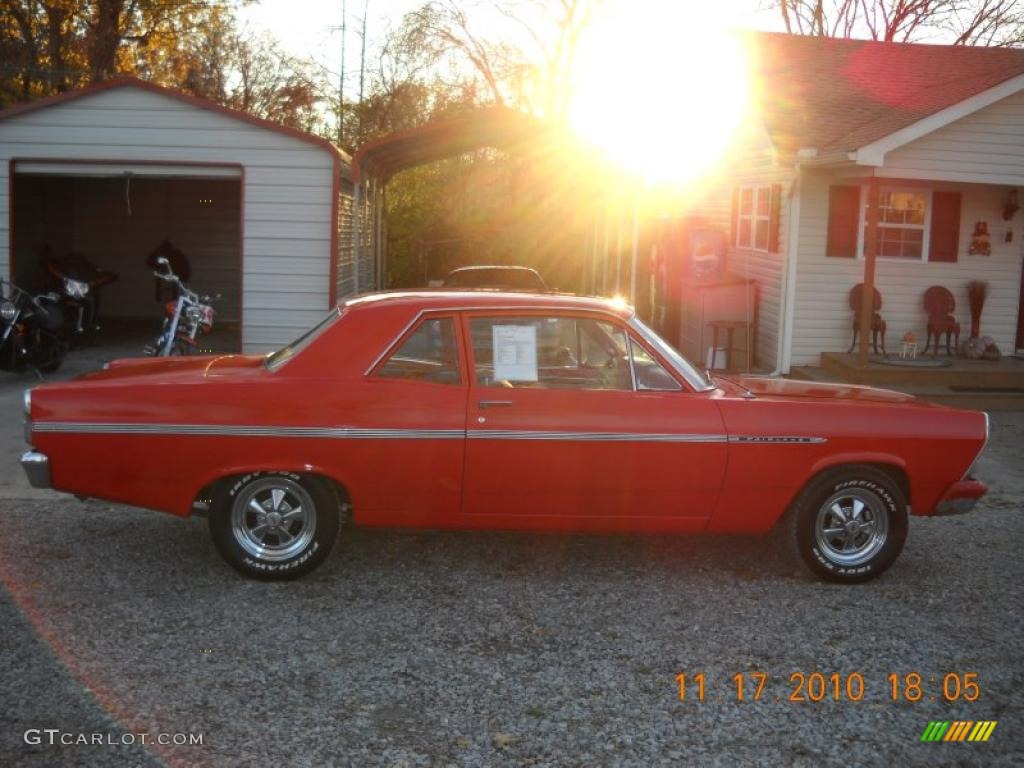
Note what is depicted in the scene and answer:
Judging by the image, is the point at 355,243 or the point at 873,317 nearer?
the point at 873,317

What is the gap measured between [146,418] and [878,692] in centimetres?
377

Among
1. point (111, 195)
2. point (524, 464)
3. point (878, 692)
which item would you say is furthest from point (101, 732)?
point (111, 195)

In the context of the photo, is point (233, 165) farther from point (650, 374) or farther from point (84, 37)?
point (84, 37)

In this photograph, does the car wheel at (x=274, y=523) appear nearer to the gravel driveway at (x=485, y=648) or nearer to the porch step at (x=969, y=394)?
the gravel driveway at (x=485, y=648)

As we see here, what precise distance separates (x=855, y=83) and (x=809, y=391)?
44.2ft

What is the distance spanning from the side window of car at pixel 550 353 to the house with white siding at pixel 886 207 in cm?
788

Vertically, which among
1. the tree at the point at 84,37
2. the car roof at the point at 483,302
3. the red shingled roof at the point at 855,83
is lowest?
the car roof at the point at 483,302

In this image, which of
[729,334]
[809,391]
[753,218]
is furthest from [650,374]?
[753,218]

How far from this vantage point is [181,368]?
657 centimetres

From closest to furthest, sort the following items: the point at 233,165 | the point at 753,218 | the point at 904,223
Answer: the point at 233,165 < the point at 904,223 < the point at 753,218

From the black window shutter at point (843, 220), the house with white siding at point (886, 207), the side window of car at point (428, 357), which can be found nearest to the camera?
the side window of car at point (428, 357)

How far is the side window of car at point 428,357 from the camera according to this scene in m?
6.22

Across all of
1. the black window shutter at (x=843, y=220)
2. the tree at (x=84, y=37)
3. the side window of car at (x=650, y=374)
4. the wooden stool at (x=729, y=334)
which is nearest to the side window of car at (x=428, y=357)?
the side window of car at (x=650, y=374)

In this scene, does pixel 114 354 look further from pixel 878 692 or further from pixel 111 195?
pixel 878 692
